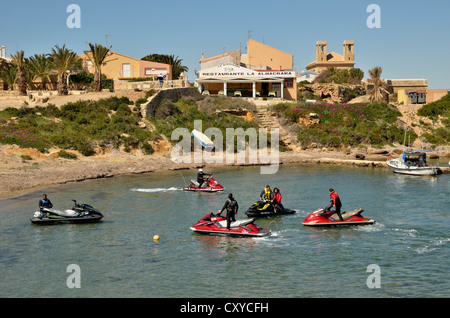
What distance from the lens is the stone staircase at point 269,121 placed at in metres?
67.6

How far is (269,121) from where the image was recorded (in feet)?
233

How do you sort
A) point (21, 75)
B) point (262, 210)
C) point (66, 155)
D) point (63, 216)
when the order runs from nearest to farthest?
point (63, 216)
point (262, 210)
point (66, 155)
point (21, 75)

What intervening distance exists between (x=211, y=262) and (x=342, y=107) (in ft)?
192

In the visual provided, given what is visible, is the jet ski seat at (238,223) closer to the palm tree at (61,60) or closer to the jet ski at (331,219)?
the jet ski at (331,219)

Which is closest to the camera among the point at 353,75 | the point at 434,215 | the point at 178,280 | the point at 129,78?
the point at 178,280

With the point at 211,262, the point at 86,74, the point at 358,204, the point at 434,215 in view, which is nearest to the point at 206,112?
the point at 86,74

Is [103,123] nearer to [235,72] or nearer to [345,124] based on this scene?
[235,72]

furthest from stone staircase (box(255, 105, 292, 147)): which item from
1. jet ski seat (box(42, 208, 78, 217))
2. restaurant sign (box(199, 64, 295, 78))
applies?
jet ski seat (box(42, 208, 78, 217))

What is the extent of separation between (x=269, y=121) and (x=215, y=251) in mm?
49910

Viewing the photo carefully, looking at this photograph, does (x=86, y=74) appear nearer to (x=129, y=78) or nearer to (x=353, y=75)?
(x=129, y=78)

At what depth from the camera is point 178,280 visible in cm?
1886

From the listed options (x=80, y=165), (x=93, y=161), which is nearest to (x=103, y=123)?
(x=93, y=161)

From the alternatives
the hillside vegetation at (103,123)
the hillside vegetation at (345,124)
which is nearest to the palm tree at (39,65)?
the hillside vegetation at (103,123)

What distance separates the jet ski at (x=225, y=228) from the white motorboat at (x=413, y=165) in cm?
2684
